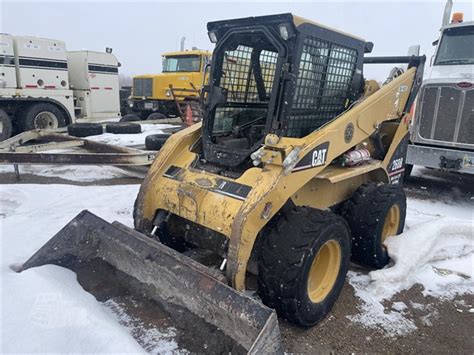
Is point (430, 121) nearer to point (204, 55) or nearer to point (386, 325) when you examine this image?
point (386, 325)

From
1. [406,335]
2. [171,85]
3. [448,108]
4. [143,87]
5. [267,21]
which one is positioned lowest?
[406,335]

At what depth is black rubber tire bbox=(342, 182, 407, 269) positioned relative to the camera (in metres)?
3.86

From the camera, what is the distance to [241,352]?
2.50m

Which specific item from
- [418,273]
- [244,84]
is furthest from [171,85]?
[418,273]

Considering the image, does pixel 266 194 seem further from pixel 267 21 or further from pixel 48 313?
pixel 48 313

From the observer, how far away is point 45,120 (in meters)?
12.1

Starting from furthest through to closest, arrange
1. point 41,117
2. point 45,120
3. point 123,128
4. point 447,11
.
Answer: point 45,120 < point 41,117 < point 123,128 < point 447,11

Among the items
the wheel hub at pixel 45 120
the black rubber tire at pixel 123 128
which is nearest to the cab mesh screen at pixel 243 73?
the black rubber tire at pixel 123 128

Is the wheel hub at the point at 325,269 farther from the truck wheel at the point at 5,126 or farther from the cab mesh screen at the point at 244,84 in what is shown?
the truck wheel at the point at 5,126

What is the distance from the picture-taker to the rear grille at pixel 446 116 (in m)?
6.08

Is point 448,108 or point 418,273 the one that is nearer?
point 418,273

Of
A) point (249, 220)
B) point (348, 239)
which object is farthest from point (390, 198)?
point (249, 220)

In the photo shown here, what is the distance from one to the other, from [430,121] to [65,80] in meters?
10.6

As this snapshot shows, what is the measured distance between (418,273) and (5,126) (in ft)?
35.5
